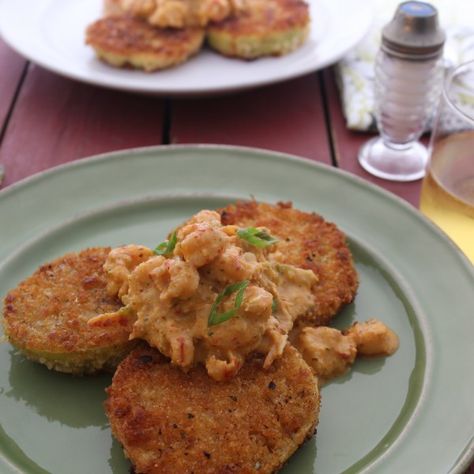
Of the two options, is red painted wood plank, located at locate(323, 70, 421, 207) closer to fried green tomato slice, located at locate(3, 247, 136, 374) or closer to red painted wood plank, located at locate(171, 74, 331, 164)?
red painted wood plank, located at locate(171, 74, 331, 164)

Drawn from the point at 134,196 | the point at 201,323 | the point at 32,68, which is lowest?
the point at 32,68

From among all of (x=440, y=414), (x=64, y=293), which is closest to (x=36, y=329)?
(x=64, y=293)

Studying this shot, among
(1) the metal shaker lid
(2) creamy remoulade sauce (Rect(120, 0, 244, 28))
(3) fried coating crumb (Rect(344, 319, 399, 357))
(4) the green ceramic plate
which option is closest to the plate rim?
(4) the green ceramic plate

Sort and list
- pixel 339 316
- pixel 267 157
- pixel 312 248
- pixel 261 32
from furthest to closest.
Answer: pixel 261 32, pixel 267 157, pixel 312 248, pixel 339 316

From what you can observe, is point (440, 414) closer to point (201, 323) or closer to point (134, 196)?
point (201, 323)

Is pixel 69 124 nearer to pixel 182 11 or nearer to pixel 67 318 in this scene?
pixel 182 11

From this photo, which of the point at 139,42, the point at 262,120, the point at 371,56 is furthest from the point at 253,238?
the point at 371,56
